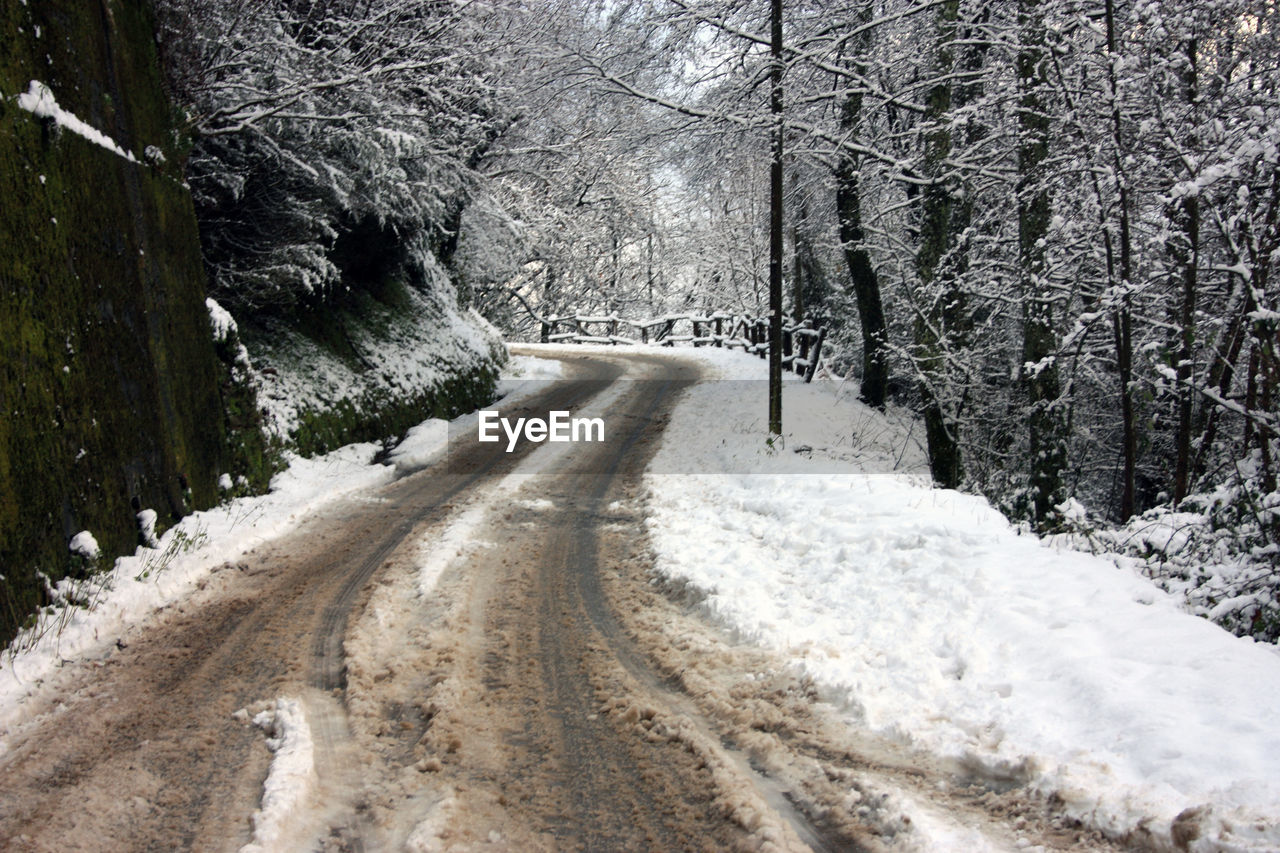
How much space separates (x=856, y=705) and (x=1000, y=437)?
10.6m

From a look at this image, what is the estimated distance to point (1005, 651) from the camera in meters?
4.29

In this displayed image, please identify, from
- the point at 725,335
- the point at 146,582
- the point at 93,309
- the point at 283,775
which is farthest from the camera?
the point at 725,335

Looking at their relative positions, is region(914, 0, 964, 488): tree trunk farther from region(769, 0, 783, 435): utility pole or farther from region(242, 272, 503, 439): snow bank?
region(242, 272, 503, 439): snow bank

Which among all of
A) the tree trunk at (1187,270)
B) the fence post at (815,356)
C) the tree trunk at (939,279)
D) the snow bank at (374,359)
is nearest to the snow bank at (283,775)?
the snow bank at (374,359)

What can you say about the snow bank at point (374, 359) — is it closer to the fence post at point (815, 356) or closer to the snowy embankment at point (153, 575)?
the snowy embankment at point (153, 575)

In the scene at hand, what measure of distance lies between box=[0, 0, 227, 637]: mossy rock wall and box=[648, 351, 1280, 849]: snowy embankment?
15.0 ft

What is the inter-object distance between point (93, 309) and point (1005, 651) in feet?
23.2

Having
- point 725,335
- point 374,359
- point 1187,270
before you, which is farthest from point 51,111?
point 725,335

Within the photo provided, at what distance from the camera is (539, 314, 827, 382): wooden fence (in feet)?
65.1

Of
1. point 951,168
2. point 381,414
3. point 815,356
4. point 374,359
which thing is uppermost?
point 951,168

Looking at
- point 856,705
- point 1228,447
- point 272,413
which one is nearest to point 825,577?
point 856,705

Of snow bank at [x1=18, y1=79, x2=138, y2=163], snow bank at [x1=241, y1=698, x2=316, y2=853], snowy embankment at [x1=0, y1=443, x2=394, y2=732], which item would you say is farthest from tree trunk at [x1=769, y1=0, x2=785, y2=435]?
snow bank at [x1=241, y1=698, x2=316, y2=853]

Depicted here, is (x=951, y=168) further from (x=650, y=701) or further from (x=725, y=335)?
(x=725, y=335)

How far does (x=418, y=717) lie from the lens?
4.07m
